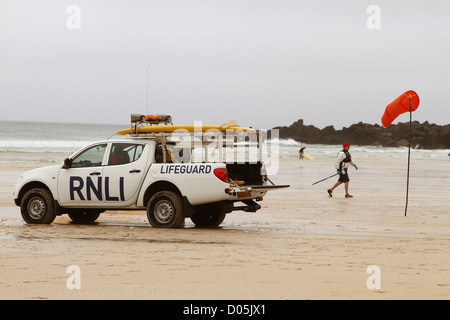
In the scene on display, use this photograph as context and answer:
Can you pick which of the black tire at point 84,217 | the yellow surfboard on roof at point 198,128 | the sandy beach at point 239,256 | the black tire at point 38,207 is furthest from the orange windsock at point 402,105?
the black tire at point 38,207

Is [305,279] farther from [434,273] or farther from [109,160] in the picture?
[109,160]

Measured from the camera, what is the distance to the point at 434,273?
28.4 feet

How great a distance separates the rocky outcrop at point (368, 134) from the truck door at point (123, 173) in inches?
3520

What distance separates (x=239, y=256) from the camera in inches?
390

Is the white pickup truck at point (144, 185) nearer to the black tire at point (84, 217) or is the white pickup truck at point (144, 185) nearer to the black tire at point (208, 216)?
the black tire at point (208, 216)

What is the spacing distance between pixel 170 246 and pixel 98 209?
344 cm

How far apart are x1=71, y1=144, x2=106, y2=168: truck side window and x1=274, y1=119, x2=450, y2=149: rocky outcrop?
89.4 m

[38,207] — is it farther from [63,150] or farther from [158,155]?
[63,150]

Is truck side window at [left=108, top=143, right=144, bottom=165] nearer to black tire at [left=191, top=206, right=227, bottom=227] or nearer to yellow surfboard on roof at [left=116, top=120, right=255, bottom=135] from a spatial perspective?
yellow surfboard on roof at [left=116, top=120, right=255, bottom=135]

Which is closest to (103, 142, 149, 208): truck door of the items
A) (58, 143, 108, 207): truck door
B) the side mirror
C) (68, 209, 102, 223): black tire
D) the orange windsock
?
(58, 143, 108, 207): truck door

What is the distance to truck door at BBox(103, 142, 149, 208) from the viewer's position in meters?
13.4

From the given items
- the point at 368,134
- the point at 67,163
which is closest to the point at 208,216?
the point at 67,163
